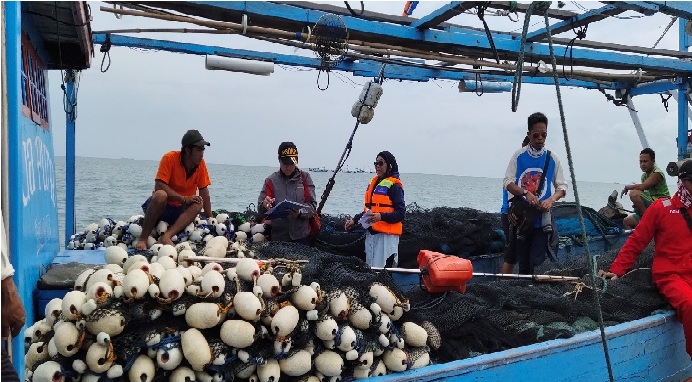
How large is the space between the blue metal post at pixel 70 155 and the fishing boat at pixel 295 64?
0.02 metres

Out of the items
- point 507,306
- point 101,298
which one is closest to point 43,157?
point 101,298

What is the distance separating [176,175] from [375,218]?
210cm

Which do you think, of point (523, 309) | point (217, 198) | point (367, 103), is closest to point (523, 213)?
point (523, 309)

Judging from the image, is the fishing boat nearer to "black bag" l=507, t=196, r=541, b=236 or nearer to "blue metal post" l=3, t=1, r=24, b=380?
"blue metal post" l=3, t=1, r=24, b=380

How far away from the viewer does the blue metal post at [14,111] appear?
7.91 ft

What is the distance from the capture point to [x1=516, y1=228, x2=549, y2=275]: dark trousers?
575 centimetres

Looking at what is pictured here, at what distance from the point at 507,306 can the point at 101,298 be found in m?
2.93

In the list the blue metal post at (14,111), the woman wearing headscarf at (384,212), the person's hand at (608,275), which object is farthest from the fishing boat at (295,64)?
the woman wearing headscarf at (384,212)

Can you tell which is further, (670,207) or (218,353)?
(670,207)

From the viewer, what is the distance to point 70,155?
751 centimetres

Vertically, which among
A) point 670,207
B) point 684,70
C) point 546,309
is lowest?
point 546,309

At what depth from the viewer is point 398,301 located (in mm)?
3371

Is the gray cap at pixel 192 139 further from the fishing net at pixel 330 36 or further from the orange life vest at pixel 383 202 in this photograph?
the orange life vest at pixel 383 202

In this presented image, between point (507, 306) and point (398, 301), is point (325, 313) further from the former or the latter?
point (507, 306)
